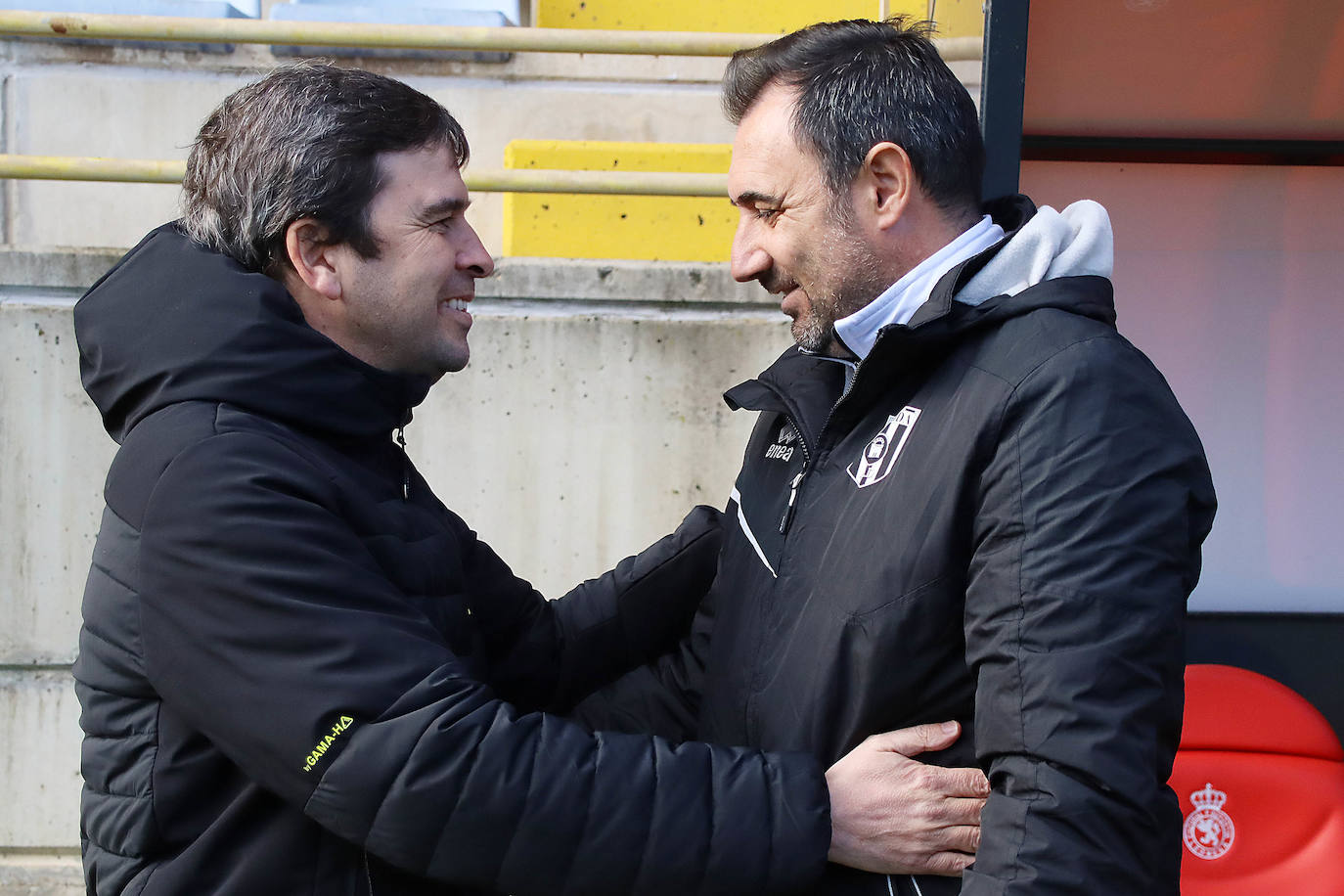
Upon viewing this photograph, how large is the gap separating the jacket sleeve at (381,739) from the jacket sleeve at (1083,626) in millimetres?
270

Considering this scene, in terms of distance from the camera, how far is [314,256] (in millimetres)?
1650

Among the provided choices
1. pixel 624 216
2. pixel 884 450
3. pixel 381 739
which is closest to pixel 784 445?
pixel 884 450

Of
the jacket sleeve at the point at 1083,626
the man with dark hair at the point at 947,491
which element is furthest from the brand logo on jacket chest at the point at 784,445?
the jacket sleeve at the point at 1083,626

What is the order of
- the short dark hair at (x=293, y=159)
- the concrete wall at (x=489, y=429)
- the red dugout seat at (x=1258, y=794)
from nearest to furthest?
the short dark hair at (x=293, y=159) < the red dugout seat at (x=1258, y=794) < the concrete wall at (x=489, y=429)

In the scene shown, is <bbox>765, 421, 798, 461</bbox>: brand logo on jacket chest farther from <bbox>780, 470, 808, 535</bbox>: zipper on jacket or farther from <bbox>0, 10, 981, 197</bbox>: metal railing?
<bbox>0, 10, 981, 197</bbox>: metal railing

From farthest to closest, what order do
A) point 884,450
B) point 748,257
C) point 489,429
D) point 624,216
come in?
point 624,216 → point 489,429 → point 748,257 → point 884,450

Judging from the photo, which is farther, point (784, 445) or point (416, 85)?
point (416, 85)

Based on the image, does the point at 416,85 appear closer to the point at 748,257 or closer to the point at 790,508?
the point at 748,257

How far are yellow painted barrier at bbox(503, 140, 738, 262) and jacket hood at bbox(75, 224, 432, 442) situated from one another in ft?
6.85

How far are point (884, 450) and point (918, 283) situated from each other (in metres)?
0.28

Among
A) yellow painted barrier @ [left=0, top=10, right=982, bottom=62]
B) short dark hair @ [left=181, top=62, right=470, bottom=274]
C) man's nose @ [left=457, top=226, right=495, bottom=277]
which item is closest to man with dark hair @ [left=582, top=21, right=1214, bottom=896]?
man's nose @ [left=457, top=226, right=495, bottom=277]

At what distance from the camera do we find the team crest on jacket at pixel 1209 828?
8.53 ft

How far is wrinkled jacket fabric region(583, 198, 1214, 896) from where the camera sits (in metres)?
1.23

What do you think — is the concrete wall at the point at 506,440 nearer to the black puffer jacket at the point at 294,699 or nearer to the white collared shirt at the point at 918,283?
the white collared shirt at the point at 918,283
